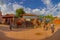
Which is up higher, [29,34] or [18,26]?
[18,26]

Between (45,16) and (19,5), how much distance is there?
1.51ft

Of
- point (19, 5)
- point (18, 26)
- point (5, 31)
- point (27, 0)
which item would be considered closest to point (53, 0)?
point (27, 0)

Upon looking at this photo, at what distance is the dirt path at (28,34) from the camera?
2.13 m

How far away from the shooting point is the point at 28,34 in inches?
84.6

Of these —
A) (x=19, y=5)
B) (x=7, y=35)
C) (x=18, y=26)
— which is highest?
(x=19, y=5)

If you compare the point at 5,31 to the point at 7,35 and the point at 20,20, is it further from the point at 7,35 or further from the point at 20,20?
the point at 20,20

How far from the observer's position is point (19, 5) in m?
2.18

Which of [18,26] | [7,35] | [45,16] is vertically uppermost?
[45,16]

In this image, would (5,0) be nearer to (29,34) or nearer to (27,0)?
(27,0)

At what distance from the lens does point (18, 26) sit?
215cm

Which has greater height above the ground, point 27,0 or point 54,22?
point 27,0

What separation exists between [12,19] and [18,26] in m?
0.15

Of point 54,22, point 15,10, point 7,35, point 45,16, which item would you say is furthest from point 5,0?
point 54,22

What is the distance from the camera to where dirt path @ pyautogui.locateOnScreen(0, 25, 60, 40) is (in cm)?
213
